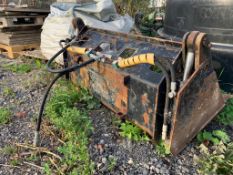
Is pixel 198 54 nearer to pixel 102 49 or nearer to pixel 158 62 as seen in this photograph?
pixel 158 62

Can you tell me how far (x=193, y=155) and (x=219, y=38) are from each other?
1.24 m

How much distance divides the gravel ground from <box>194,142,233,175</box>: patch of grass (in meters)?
0.05

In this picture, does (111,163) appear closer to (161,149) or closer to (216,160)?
(161,149)

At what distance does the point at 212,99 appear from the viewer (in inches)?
65.7

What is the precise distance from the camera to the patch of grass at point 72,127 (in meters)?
1.53

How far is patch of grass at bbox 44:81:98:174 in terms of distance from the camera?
1.53m

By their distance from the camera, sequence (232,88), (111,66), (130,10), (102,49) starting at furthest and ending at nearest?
(130,10) < (232,88) < (102,49) < (111,66)

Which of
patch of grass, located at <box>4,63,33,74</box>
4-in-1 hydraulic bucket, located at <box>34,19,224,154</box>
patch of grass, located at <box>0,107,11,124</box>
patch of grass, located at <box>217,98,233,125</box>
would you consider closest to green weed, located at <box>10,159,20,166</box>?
4-in-1 hydraulic bucket, located at <box>34,19,224,154</box>

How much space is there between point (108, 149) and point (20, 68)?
7.44 feet

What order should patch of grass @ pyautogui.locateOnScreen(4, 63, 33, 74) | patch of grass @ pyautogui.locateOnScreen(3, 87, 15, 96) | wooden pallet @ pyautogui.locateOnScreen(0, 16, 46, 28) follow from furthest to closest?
1. wooden pallet @ pyautogui.locateOnScreen(0, 16, 46, 28)
2. patch of grass @ pyautogui.locateOnScreen(4, 63, 33, 74)
3. patch of grass @ pyautogui.locateOnScreen(3, 87, 15, 96)

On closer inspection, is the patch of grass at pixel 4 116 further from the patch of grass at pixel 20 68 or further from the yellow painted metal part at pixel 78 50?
the patch of grass at pixel 20 68

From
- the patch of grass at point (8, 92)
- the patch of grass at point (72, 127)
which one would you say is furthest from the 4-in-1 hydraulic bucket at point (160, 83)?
the patch of grass at point (8, 92)

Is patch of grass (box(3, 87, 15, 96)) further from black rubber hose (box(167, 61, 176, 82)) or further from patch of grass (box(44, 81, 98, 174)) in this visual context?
black rubber hose (box(167, 61, 176, 82))

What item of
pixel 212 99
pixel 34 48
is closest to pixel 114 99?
pixel 212 99
